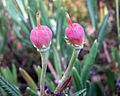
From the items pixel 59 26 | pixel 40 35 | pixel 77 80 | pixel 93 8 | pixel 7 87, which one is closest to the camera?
pixel 40 35

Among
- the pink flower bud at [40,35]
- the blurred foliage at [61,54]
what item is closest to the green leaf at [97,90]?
the blurred foliage at [61,54]

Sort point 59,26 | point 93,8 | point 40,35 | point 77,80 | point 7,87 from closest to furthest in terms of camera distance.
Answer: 1. point 40,35
2. point 7,87
3. point 77,80
4. point 59,26
5. point 93,8

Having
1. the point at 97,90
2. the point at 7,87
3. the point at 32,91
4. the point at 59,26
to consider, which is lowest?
the point at 97,90

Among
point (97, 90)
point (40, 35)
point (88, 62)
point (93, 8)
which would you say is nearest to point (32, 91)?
point (88, 62)

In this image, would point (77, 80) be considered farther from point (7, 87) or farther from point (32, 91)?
point (7, 87)

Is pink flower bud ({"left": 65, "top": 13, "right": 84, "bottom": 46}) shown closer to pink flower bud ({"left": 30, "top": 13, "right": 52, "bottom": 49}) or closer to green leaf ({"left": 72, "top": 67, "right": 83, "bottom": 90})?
pink flower bud ({"left": 30, "top": 13, "right": 52, "bottom": 49})

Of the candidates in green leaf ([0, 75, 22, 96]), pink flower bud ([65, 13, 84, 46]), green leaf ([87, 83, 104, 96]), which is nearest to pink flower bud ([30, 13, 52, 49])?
pink flower bud ([65, 13, 84, 46])

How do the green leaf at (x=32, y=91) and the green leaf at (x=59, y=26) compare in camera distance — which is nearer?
the green leaf at (x=32, y=91)

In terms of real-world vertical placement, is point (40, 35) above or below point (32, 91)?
above

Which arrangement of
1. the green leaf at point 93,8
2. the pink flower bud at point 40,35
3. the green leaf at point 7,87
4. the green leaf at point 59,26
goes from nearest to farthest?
1. the pink flower bud at point 40,35
2. the green leaf at point 7,87
3. the green leaf at point 59,26
4. the green leaf at point 93,8

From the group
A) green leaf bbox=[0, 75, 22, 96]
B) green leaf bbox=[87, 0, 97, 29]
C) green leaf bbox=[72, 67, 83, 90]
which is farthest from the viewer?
green leaf bbox=[87, 0, 97, 29]

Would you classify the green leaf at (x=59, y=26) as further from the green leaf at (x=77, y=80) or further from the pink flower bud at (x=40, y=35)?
the pink flower bud at (x=40, y=35)

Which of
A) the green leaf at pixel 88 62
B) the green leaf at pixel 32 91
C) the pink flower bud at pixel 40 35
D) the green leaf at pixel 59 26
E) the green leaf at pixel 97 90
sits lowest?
the green leaf at pixel 97 90
